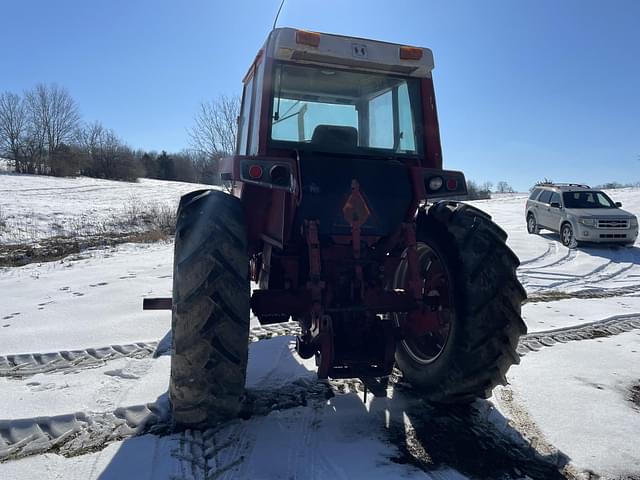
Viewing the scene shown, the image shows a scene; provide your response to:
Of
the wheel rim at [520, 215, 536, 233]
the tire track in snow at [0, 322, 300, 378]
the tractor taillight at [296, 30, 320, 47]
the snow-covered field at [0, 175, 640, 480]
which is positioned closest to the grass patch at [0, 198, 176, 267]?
the snow-covered field at [0, 175, 640, 480]

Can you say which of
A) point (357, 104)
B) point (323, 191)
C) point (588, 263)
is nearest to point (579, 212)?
point (588, 263)

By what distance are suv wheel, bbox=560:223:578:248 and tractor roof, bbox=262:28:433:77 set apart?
12431mm

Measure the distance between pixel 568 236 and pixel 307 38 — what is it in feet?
44.6

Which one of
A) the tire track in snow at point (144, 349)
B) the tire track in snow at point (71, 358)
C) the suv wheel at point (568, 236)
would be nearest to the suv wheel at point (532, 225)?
the suv wheel at point (568, 236)

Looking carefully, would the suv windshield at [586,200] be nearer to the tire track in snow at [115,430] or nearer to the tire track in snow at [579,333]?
the tire track in snow at [579,333]

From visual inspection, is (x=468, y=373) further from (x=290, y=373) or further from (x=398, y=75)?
(x=398, y=75)

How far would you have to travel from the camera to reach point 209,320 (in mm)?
2494

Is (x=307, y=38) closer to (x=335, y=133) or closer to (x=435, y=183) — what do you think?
(x=335, y=133)

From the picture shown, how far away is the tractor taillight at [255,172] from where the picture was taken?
2861mm

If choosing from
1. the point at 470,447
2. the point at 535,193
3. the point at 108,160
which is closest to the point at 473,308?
the point at 470,447

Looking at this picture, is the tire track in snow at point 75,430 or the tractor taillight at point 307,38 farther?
the tractor taillight at point 307,38

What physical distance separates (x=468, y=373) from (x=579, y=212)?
13.3m

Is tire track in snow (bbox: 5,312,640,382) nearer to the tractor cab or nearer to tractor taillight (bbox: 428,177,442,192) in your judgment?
the tractor cab

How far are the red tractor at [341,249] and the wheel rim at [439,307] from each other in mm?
14
